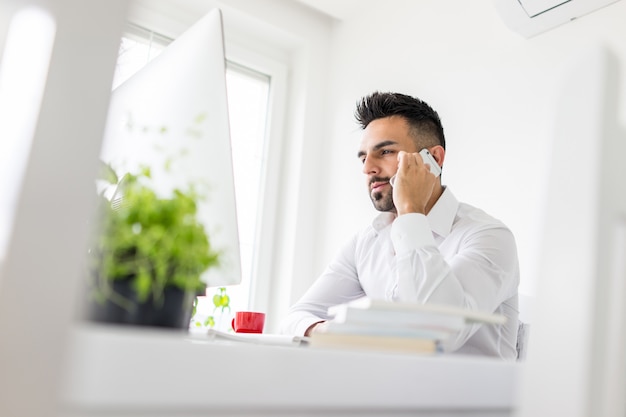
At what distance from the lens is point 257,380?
0.50 m

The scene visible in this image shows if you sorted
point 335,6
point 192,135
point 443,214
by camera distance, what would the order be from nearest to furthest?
point 192,135
point 443,214
point 335,6

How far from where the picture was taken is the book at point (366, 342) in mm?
618

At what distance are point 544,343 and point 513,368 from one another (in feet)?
0.26

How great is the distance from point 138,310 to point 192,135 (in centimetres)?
39

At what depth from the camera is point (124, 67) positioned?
2705 millimetres

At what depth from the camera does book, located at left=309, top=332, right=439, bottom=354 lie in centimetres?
62

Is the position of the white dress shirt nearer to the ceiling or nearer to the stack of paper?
the stack of paper

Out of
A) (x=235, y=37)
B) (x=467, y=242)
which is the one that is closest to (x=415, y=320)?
(x=467, y=242)

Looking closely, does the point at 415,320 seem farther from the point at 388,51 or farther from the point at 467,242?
the point at 388,51

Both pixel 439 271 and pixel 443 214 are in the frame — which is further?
pixel 443 214

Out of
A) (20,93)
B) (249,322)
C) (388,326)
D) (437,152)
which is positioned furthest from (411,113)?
(20,93)

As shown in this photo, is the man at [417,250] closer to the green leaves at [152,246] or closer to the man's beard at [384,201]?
the man's beard at [384,201]

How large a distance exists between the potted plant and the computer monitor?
268 mm

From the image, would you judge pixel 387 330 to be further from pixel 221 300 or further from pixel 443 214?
pixel 221 300
